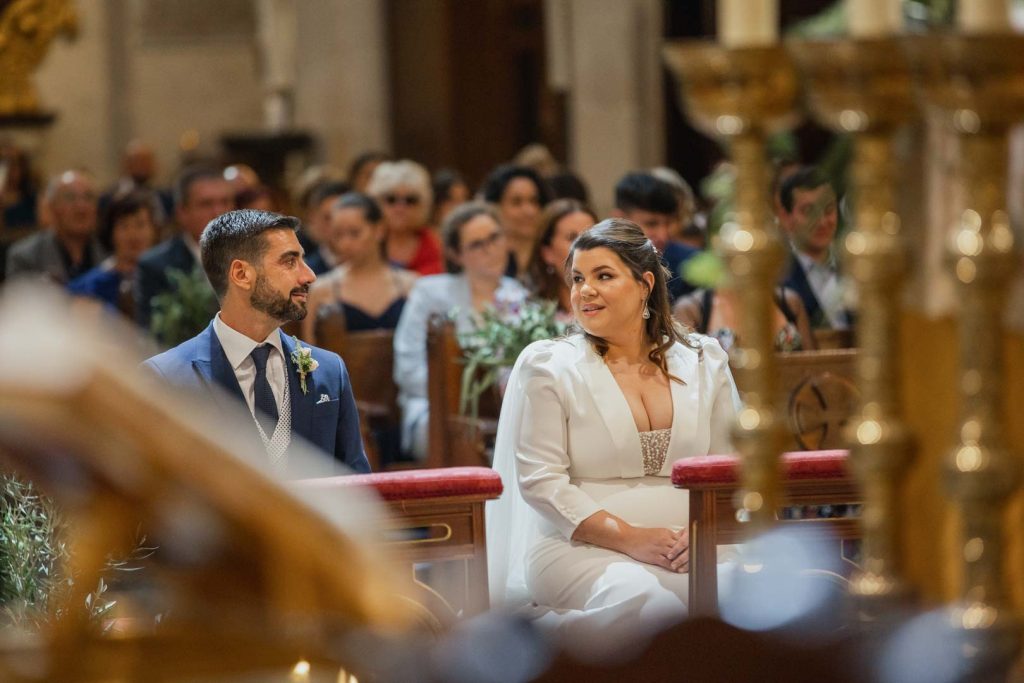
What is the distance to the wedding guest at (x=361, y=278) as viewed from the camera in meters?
8.67

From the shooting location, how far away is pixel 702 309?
6.97 m

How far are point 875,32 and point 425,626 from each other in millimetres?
2112

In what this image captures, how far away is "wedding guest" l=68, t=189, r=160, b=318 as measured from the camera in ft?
30.9

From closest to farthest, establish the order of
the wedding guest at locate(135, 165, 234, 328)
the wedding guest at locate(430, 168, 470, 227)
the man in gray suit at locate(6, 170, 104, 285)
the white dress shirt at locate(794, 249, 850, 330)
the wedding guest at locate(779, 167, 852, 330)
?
the wedding guest at locate(779, 167, 852, 330) < the white dress shirt at locate(794, 249, 850, 330) < the wedding guest at locate(135, 165, 234, 328) < the man in gray suit at locate(6, 170, 104, 285) < the wedding guest at locate(430, 168, 470, 227)

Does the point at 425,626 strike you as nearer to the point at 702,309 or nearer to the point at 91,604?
the point at 91,604

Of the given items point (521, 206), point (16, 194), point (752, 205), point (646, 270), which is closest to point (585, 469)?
point (646, 270)

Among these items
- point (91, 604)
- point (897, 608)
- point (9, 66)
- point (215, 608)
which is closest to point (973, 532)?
point (897, 608)

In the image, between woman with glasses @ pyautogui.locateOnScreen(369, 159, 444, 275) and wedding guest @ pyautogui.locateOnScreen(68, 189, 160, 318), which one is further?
woman with glasses @ pyautogui.locateOnScreen(369, 159, 444, 275)

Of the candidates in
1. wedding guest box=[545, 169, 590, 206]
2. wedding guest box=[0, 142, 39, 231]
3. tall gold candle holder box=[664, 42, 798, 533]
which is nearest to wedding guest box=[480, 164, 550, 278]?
wedding guest box=[545, 169, 590, 206]

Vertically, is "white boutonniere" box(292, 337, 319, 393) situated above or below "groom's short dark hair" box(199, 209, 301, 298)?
below

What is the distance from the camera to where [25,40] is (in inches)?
665

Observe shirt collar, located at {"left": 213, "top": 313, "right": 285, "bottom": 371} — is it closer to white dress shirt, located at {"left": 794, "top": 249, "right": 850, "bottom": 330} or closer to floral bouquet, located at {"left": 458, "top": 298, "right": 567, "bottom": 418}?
floral bouquet, located at {"left": 458, "top": 298, "right": 567, "bottom": 418}

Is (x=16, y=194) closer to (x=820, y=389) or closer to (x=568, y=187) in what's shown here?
(x=568, y=187)

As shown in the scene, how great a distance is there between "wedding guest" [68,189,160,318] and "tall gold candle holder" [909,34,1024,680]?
7940 mm
